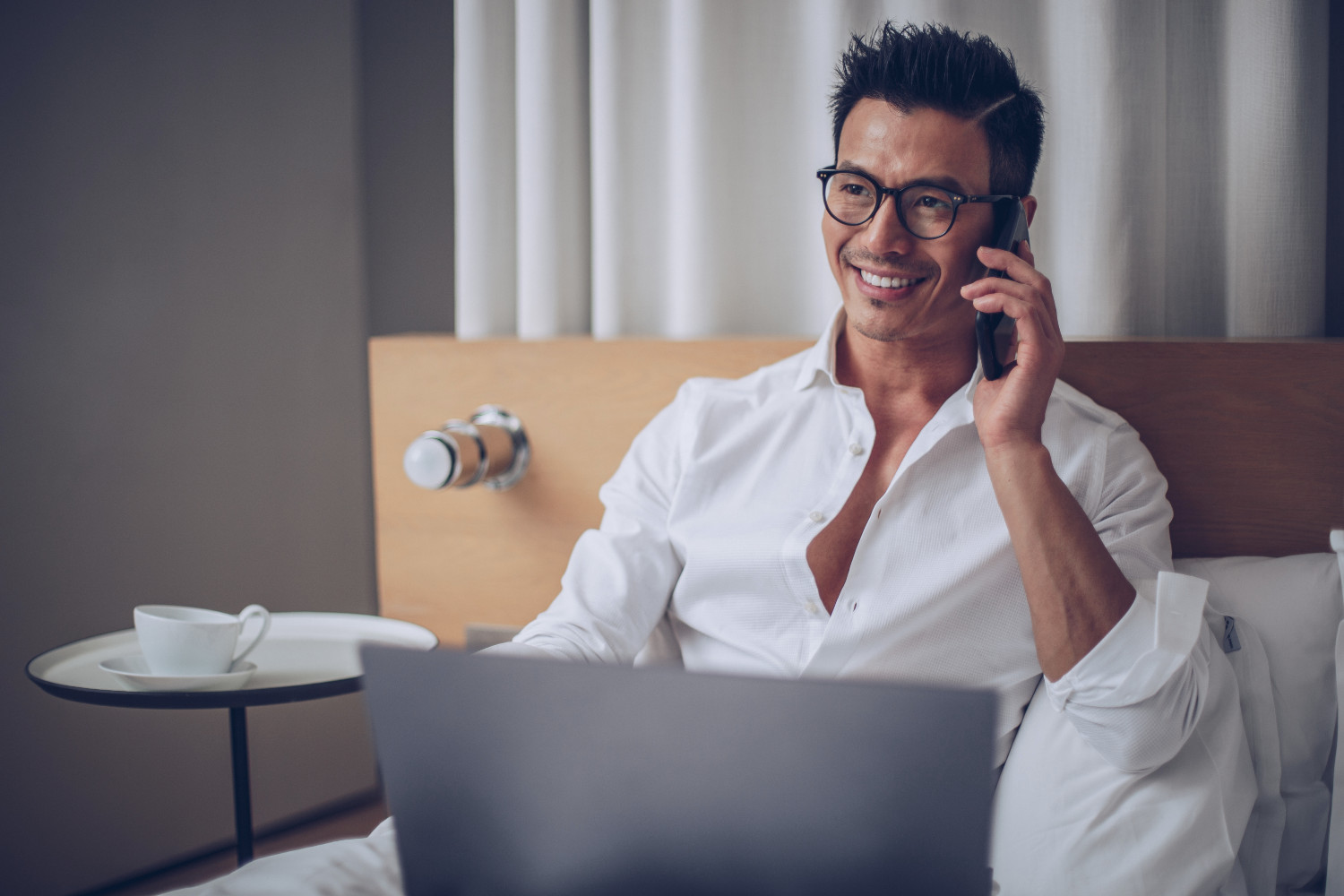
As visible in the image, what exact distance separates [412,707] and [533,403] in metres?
1.08

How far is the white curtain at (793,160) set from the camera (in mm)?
1298

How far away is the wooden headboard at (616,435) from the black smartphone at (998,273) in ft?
0.69

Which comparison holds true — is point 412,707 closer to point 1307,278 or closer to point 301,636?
point 301,636

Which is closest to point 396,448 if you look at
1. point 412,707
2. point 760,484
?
point 760,484

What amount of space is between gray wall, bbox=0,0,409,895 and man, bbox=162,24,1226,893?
1.17m

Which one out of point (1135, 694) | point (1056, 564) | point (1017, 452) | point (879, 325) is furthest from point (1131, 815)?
point (879, 325)

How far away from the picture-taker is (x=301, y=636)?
1432 mm

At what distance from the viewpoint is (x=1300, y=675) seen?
1057mm

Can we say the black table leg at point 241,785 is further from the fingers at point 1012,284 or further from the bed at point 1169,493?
the fingers at point 1012,284

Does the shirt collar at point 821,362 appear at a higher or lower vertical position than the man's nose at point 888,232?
lower

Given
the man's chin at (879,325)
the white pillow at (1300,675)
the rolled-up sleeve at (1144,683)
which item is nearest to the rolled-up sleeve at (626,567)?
the man's chin at (879,325)

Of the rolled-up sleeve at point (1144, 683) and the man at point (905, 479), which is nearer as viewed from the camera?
the rolled-up sleeve at point (1144, 683)

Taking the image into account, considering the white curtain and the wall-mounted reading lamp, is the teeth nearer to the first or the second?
the white curtain

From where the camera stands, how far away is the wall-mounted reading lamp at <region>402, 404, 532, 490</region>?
147cm
